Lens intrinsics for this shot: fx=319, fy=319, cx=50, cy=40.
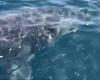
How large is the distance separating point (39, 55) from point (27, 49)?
0.59m

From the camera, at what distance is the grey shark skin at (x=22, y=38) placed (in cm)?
1007

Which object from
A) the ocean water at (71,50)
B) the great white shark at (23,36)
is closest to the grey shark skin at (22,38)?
the great white shark at (23,36)

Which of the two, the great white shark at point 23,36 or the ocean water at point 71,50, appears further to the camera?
the ocean water at point 71,50

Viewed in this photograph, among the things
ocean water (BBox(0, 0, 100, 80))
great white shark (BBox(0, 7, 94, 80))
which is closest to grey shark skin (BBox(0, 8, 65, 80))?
great white shark (BBox(0, 7, 94, 80))

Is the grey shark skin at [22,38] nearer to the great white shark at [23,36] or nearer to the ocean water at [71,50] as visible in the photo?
the great white shark at [23,36]

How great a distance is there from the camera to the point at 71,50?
37.1ft

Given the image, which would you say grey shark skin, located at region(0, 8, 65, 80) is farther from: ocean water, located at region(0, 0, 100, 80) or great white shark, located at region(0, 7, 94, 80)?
ocean water, located at region(0, 0, 100, 80)

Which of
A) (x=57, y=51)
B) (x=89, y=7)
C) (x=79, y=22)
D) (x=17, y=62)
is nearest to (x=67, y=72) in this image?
(x=57, y=51)

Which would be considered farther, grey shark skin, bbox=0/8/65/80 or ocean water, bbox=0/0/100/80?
ocean water, bbox=0/0/100/80

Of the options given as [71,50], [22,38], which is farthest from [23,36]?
[71,50]

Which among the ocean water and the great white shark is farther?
the ocean water

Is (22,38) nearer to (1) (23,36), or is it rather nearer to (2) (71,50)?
(1) (23,36)

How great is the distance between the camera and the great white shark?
1008 centimetres

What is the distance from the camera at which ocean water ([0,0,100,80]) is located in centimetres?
1045
